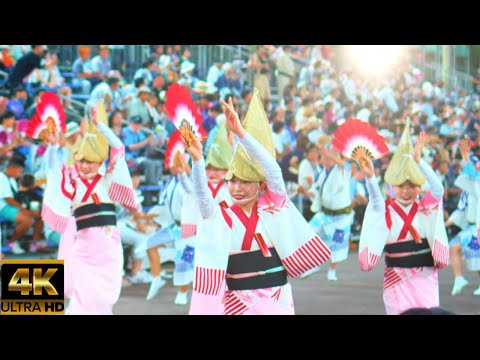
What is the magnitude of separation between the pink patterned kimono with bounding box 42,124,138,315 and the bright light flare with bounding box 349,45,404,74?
1.73m

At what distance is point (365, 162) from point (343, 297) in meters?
1.04

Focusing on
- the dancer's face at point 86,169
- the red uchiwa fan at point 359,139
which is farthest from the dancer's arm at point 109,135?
the red uchiwa fan at point 359,139

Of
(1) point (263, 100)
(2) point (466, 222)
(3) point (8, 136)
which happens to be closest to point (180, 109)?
(1) point (263, 100)

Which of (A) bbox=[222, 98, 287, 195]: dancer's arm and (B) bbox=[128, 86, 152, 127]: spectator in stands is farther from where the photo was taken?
(B) bbox=[128, 86, 152, 127]: spectator in stands

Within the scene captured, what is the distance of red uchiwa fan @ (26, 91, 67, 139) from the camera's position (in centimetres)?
608

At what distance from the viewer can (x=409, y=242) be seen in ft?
18.5

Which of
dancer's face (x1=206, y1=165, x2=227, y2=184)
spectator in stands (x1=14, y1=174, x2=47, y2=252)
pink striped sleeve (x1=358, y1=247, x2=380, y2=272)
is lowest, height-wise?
pink striped sleeve (x1=358, y1=247, x2=380, y2=272)

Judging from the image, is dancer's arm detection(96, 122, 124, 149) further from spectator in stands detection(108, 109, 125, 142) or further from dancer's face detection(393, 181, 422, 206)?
dancer's face detection(393, 181, 422, 206)

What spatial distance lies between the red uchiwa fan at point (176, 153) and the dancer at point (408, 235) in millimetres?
1266

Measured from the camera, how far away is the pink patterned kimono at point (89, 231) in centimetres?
590

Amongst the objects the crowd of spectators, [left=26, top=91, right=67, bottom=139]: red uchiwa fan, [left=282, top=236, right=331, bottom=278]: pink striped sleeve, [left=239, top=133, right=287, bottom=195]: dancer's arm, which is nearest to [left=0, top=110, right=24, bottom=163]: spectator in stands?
the crowd of spectators

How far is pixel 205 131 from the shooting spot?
6102mm
